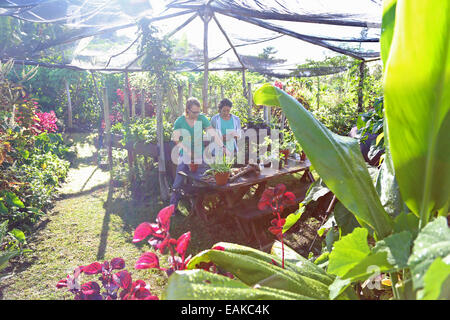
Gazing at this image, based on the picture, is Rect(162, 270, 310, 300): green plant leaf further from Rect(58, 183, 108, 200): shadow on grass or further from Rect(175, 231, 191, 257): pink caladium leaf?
Rect(58, 183, 108, 200): shadow on grass

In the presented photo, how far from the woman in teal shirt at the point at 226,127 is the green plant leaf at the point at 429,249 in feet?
14.8

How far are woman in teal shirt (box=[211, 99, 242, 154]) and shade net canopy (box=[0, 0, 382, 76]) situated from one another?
1.37 m

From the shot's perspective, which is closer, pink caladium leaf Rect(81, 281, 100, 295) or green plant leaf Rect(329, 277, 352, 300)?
green plant leaf Rect(329, 277, 352, 300)

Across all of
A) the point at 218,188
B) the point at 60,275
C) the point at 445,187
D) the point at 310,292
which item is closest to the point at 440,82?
the point at 445,187

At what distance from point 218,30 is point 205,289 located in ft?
22.2

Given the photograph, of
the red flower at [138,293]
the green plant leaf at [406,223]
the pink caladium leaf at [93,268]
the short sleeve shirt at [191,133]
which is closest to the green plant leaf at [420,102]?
the green plant leaf at [406,223]

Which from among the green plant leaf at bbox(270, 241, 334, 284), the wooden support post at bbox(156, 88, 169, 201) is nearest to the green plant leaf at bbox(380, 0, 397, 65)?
the green plant leaf at bbox(270, 241, 334, 284)

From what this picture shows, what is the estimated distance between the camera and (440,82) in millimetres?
560

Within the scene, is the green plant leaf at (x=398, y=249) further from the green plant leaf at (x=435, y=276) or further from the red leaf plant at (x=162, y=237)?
the red leaf plant at (x=162, y=237)

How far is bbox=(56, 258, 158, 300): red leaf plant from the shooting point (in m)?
0.68

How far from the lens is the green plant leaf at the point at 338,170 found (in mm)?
708

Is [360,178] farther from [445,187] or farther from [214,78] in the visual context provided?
[214,78]

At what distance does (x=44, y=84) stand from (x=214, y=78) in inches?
275

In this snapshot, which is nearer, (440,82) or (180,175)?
(440,82)
